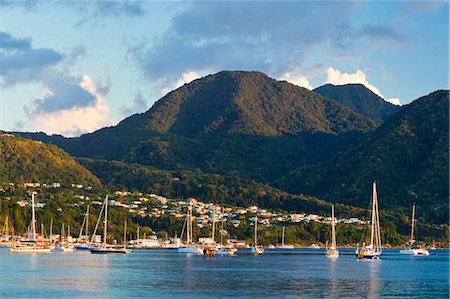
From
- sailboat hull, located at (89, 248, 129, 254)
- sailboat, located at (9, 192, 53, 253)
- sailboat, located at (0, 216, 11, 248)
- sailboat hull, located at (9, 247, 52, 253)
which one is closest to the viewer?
sailboat hull, located at (9, 247, 52, 253)

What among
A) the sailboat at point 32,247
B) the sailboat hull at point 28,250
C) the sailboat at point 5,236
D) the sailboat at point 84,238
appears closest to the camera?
the sailboat hull at point 28,250

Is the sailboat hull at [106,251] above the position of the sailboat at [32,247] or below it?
below

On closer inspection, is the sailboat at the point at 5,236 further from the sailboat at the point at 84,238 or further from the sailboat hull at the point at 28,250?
the sailboat hull at the point at 28,250

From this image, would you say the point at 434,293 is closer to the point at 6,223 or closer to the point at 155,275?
the point at 155,275

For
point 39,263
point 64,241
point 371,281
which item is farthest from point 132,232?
point 371,281

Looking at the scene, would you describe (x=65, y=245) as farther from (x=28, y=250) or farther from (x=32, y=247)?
(x=28, y=250)

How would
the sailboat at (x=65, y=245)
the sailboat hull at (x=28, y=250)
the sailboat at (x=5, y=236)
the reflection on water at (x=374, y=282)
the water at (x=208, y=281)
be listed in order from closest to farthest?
the water at (x=208, y=281)
the reflection on water at (x=374, y=282)
the sailboat hull at (x=28, y=250)
the sailboat at (x=65, y=245)
the sailboat at (x=5, y=236)

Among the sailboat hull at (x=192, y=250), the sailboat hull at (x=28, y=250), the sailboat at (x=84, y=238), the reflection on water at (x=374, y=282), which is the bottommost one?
the reflection on water at (x=374, y=282)

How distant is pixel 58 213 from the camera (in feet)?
614

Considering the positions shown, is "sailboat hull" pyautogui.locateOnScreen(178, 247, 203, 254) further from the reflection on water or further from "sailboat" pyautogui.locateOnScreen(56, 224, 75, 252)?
the reflection on water

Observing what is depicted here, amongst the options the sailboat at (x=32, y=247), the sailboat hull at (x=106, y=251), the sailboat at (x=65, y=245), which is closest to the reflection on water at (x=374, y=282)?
the sailboat hull at (x=106, y=251)

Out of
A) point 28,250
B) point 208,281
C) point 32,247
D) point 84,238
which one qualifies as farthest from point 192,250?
point 208,281

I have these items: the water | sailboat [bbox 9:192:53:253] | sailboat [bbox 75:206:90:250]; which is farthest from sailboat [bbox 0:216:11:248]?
the water

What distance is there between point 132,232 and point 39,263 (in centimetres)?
8229
